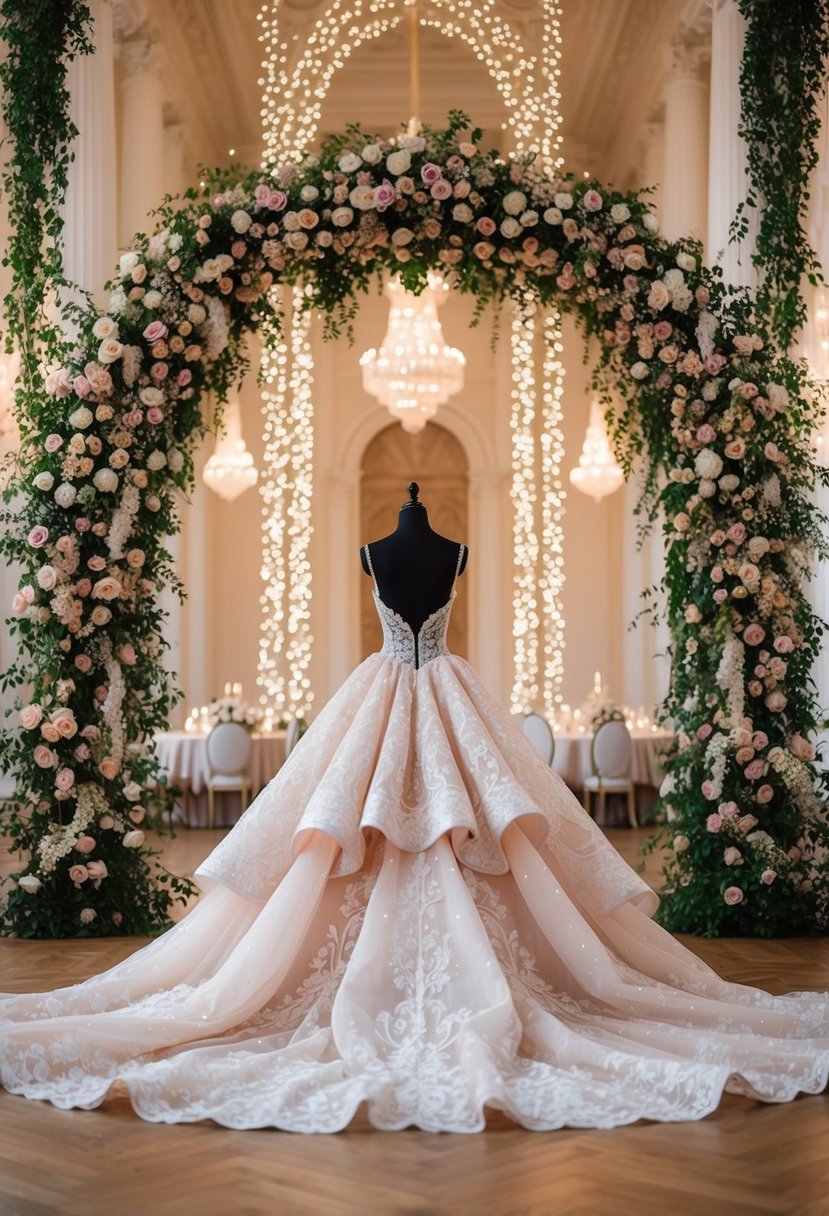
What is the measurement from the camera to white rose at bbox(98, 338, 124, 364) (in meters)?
5.62

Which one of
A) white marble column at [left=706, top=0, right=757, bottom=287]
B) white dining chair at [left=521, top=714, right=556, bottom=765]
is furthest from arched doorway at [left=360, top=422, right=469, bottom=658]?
white marble column at [left=706, top=0, right=757, bottom=287]

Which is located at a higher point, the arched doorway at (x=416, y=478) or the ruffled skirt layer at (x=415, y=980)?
the arched doorway at (x=416, y=478)

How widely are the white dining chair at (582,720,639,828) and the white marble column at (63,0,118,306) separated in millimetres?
4703

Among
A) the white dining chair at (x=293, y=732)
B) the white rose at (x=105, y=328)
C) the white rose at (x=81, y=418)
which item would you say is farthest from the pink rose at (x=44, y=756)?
the white dining chair at (x=293, y=732)

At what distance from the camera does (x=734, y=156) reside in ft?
Result: 27.7

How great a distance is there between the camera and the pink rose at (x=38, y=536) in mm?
5586

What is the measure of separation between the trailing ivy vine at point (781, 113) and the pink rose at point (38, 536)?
3.42 metres

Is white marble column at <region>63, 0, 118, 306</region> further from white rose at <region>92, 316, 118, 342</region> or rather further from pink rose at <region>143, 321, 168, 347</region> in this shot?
pink rose at <region>143, 321, 168, 347</region>

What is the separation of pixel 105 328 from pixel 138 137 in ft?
19.9

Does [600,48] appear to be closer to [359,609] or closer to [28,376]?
[359,609]

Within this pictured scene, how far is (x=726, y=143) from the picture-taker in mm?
8602

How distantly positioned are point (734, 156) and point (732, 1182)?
704 centimetres

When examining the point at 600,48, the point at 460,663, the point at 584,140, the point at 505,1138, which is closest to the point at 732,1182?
the point at 505,1138

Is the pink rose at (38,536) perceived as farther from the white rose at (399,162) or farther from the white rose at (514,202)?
the white rose at (514,202)
